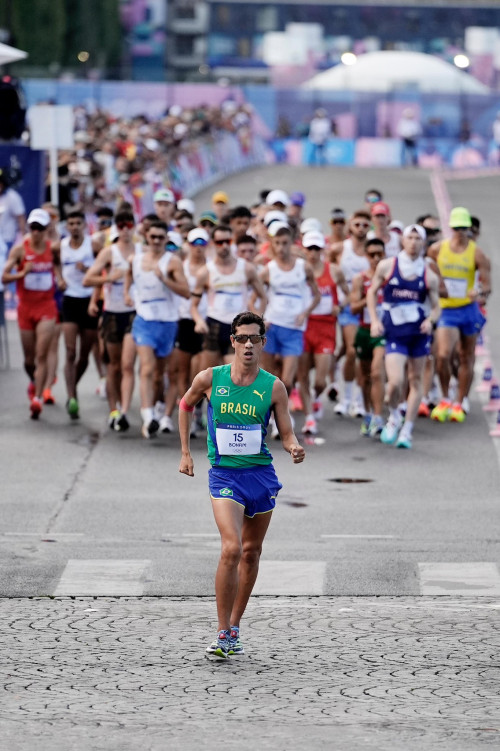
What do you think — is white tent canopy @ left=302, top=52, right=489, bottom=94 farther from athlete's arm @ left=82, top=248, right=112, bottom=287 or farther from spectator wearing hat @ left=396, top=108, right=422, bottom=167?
athlete's arm @ left=82, top=248, right=112, bottom=287

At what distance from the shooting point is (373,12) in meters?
111

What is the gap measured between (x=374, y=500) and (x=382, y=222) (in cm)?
478

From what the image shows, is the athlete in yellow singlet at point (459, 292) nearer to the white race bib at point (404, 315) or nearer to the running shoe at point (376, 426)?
the running shoe at point (376, 426)

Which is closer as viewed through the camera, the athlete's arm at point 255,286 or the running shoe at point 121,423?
the athlete's arm at point 255,286

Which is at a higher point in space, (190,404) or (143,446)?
(190,404)

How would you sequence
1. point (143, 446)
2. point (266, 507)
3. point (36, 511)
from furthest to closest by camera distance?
point (143, 446)
point (36, 511)
point (266, 507)

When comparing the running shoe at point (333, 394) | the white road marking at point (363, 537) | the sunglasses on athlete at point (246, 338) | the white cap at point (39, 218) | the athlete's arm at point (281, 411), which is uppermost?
the sunglasses on athlete at point (246, 338)

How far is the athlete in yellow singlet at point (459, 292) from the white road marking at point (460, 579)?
5739 mm

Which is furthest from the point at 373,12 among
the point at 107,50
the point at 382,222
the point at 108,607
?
the point at 108,607

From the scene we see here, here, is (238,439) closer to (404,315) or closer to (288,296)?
(404,315)

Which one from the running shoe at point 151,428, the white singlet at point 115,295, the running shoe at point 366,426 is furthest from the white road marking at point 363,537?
the white singlet at point 115,295

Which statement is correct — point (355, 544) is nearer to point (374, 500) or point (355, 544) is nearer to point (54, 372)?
point (374, 500)

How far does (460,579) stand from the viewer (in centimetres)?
1073

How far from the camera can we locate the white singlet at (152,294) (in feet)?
51.3
